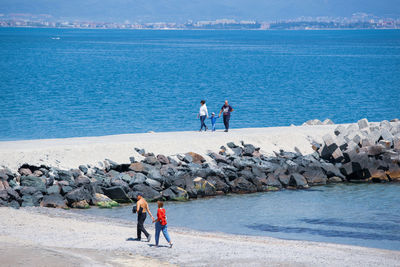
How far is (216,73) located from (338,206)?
66.6m

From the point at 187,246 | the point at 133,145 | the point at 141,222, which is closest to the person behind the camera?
the point at 187,246

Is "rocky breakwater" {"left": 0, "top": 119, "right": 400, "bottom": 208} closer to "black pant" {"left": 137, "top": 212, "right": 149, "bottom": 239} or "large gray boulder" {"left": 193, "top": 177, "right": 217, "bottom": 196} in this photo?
"large gray boulder" {"left": 193, "top": 177, "right": 217, "bottom": 196}

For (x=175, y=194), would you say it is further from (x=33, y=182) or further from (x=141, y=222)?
(x=141, y=222)

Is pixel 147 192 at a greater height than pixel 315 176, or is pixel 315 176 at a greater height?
pixel 315 176

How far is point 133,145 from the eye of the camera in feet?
90.4

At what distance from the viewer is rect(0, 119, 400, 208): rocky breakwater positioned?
2311cm

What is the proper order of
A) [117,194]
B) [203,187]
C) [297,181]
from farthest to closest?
[297,181] < [203,187] < [117,194]

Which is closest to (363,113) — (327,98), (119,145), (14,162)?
(327,98)

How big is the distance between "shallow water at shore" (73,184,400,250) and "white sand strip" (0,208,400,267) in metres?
1.09

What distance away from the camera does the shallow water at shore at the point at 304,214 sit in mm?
19797

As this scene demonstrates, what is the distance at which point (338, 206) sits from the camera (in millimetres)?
23359

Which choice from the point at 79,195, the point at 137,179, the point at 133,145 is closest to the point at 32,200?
the point at 79,195

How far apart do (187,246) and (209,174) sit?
8.83 metres

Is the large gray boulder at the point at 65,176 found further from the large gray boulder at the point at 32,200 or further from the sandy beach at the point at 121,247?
the large gray boulder at the point at 32,200
